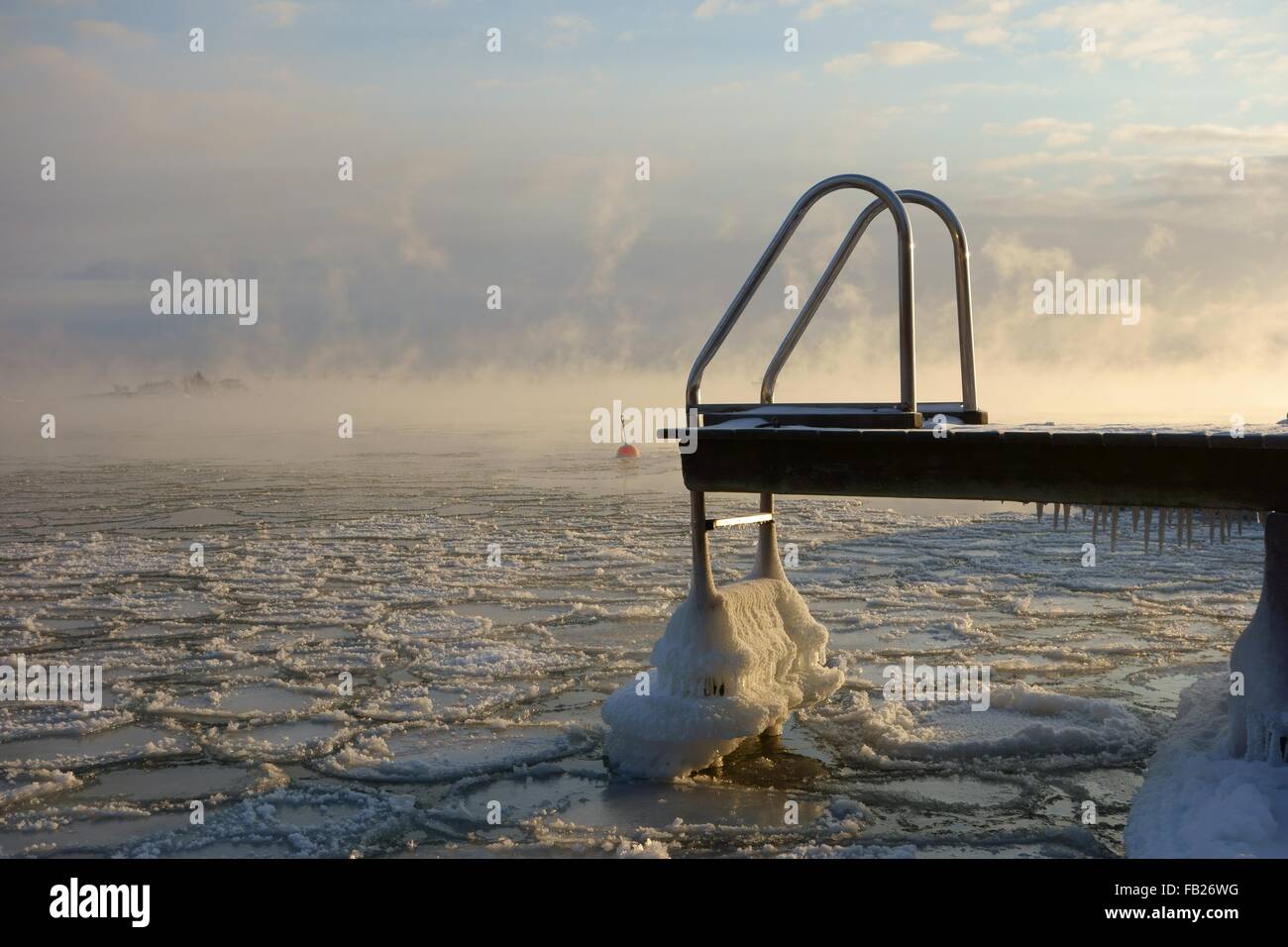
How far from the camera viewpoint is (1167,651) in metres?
8.41

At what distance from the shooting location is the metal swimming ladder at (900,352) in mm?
5781

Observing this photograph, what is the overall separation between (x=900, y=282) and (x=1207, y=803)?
258 cm

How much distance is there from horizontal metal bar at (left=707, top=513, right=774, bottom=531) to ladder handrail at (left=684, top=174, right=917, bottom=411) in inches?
24.5

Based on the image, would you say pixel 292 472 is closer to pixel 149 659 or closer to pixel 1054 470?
pixel 149 659

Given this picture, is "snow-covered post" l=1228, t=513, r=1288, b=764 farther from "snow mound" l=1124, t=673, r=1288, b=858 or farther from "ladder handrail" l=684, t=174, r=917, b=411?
"ladder handrail" l=684, t=174, r=917, b=411

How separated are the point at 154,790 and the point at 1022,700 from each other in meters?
4.62

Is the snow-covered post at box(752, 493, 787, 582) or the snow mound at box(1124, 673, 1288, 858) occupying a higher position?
the snow-covered post at box(752, 493, 787, 582)

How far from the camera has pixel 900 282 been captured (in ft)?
18.8

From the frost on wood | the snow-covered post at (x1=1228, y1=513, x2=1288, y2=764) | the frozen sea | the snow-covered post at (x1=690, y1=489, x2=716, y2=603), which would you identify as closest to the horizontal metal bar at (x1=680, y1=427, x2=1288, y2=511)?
the snow-covered post at (x1=690, y1=489, x2=716, y2=603)

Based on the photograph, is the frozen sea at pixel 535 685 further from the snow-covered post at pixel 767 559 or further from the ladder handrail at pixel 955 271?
the ladder handrail at pixel 955 271

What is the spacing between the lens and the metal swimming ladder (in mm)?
5781

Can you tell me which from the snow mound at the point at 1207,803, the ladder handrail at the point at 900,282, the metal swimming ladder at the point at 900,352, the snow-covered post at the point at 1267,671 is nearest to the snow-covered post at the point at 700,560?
the metal swimming ladder at the point at 900,352

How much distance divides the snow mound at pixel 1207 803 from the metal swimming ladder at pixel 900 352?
1875 mm

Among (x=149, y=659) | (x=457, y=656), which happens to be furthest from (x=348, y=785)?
(x=149, y=659)
